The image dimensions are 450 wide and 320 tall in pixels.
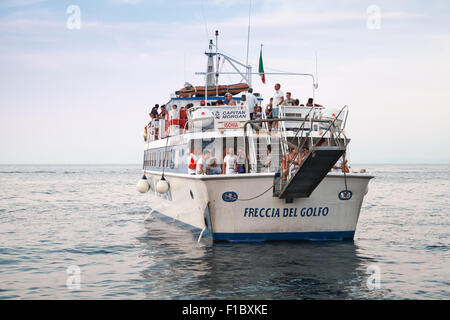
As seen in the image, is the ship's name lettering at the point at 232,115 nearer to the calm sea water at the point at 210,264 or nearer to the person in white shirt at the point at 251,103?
the person in white shirt at the point at 251,103

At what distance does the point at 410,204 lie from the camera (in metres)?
33.2

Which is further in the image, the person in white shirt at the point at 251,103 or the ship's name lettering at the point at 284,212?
the person in white shirt at the point at 251,103

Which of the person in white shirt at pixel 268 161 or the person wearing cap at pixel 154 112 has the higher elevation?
the person wearing cap at pixel 154 112

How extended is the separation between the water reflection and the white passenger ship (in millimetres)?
585

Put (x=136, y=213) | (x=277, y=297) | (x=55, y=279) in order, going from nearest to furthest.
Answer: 1. (x=277, y=297)
2. (x=55, y=279)
3. (x=136, y=213)

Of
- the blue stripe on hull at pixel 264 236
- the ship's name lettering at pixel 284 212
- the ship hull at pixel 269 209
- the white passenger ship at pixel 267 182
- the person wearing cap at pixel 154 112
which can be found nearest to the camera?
the white passenger ship at pixel 267 182

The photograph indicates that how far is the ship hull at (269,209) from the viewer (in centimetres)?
1377

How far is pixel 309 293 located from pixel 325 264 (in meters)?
2.65

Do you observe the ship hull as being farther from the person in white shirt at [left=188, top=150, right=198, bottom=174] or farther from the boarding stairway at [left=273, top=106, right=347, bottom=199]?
the boarding stairway at [left=273, top=106, right=347, bottom=199]

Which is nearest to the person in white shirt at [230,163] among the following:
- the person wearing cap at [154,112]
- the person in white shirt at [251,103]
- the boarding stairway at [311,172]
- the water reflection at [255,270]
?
the boarding stairway at [311,172]

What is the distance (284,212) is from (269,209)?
18.6 inches
